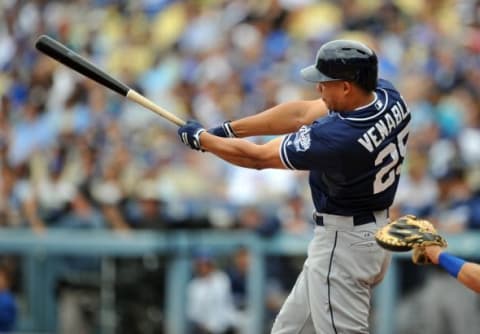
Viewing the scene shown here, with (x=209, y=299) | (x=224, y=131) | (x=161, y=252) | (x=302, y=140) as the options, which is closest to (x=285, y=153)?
(x=302, y=140)

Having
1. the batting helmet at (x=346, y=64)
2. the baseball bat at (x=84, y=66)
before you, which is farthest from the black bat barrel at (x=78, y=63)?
the batting helmet at (x=346, y=64)

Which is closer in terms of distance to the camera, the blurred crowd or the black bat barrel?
the black bat barrel

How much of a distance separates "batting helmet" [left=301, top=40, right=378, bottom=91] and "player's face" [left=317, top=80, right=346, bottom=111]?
0.13ft

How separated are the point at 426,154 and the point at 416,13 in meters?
1.80

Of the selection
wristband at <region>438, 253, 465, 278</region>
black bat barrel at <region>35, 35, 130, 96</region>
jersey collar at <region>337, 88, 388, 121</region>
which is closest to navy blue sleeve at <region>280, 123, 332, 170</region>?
jersey collar at <region>337, 88, 388, 121</region>

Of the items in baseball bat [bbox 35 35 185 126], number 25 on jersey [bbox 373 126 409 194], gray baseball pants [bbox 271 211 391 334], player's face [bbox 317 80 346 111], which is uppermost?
baseball bat [bbox 35 35 185 126]

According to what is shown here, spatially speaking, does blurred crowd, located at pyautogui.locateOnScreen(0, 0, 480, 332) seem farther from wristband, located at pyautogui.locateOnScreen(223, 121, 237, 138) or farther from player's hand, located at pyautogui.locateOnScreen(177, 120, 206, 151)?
player's hand, located at pyautogui.locateOnScreen(177, 120, 206, 151)

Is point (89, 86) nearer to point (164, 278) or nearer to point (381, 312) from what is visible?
point (164, 278)

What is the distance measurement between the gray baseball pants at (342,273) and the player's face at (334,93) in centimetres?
49

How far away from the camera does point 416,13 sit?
9.08 meters

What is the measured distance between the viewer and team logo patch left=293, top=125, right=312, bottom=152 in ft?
13.9

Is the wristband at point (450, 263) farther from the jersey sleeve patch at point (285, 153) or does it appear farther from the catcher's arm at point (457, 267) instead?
the jersey sleeve patch at point (285, 153)

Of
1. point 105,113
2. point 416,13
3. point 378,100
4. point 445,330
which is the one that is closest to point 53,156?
point 105,113

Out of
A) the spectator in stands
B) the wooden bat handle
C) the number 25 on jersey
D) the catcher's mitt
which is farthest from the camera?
the spectator in stands
